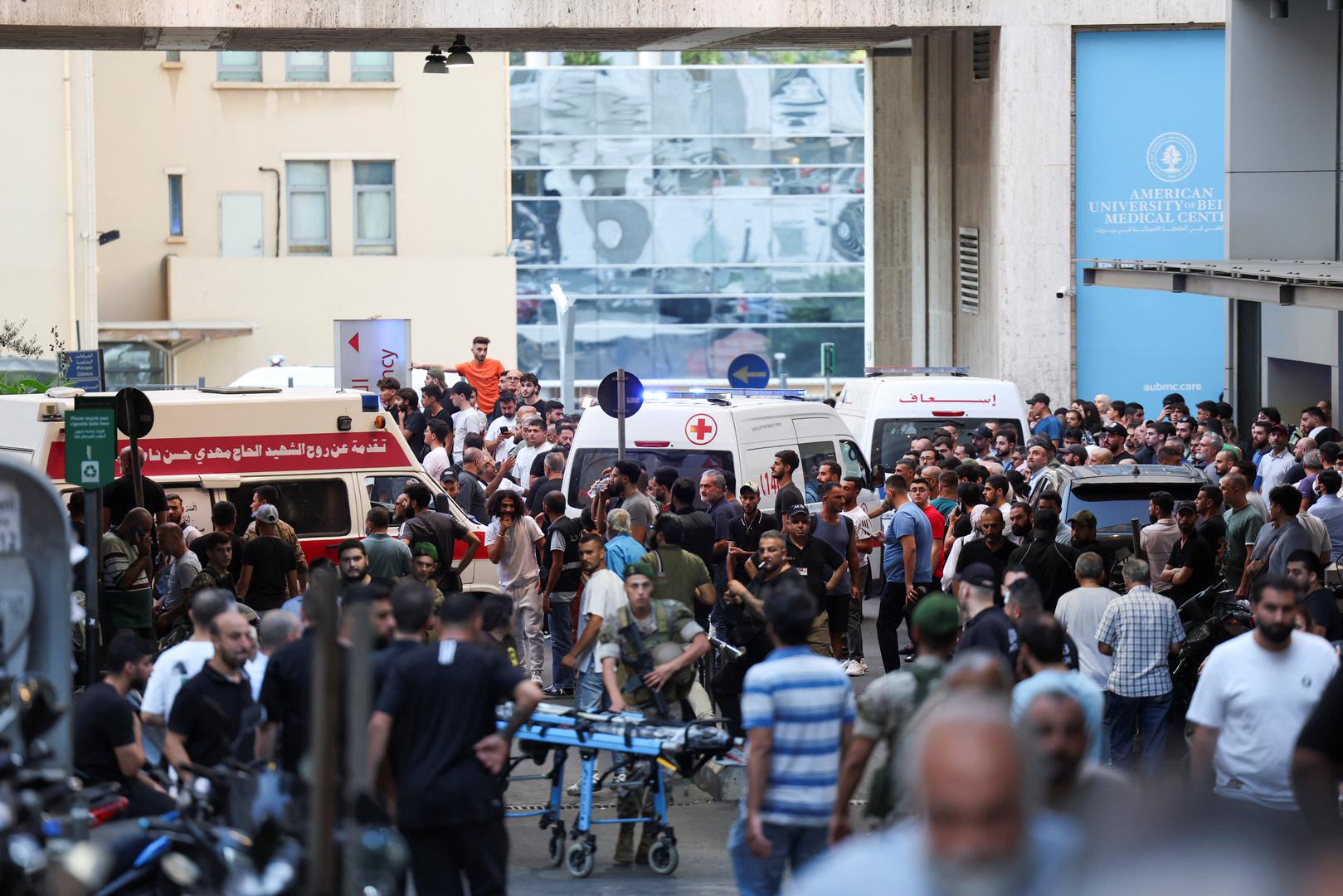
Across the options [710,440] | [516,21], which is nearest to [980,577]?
[710,440]

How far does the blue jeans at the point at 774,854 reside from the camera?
24.4ft

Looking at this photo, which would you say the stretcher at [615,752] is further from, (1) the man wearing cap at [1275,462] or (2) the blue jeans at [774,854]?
(1) the man wearing cap at [1275,462]

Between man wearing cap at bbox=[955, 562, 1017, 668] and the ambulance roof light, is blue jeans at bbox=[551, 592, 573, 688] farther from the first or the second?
the ambulance roof light

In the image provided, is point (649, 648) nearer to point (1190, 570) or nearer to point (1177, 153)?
point (1190, 570)

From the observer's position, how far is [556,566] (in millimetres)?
15484

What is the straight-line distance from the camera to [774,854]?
294 inches

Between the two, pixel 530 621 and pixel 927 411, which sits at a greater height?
pixel 927 411

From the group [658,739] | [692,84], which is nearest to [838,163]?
[692,84]

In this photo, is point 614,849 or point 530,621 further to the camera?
point 530,621

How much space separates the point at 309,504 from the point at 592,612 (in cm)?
492

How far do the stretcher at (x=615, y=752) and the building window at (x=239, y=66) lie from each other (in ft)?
125

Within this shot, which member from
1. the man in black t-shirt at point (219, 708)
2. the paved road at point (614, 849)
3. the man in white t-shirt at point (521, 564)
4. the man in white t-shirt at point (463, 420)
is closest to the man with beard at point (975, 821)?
the man in black t-shirt at point (219, 708)

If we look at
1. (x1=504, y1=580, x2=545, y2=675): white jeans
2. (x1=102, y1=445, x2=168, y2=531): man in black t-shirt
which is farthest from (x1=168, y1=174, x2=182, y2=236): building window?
(x1=504, y1=580, x2=545, y2=675): white jeans

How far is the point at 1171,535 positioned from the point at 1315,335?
980 cm
